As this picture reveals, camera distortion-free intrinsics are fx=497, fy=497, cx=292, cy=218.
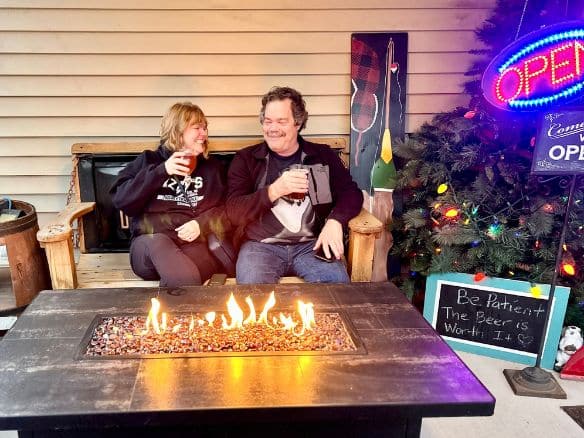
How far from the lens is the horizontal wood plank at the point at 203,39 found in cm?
291

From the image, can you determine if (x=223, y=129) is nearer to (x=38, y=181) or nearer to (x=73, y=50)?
(x=73, y=50)

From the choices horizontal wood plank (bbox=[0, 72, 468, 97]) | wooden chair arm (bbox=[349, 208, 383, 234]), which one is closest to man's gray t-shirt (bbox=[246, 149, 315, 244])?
wooden chair arm (bbox=[349, 208, 383, 234])

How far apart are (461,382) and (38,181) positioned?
2770mm

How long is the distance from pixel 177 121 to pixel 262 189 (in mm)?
534

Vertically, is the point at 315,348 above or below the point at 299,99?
below

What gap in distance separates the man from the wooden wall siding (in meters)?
0.54

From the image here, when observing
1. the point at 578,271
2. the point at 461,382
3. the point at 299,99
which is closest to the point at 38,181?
the point at 299,99

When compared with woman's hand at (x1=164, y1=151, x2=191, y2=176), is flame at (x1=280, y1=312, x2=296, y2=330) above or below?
below

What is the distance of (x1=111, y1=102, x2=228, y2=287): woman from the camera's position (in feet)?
7.75

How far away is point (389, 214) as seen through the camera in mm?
3242

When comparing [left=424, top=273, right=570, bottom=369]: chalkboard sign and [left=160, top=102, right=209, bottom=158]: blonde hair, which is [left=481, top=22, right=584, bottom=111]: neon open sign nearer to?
[left=424, top=273, right=570, bottom=369]: chalkboard sign

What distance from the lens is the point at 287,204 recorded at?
2.62m

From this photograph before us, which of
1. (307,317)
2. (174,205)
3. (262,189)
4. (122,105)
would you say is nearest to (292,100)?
(262,189)

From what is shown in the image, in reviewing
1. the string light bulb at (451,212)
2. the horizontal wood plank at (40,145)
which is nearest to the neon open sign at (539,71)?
the string light bulb at (451,212)
